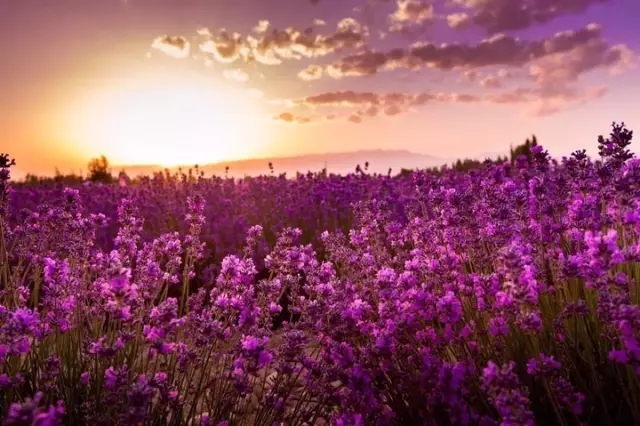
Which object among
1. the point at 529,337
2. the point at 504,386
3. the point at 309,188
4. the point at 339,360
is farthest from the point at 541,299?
the point at 309,188

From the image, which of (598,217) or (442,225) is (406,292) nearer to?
(442,225)

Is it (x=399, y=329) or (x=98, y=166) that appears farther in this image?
(x=98, y=166)

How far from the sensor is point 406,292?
318cm

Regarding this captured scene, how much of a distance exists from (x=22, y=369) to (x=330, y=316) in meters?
1.86

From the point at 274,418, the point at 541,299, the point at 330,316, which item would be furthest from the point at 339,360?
the point at 541,299

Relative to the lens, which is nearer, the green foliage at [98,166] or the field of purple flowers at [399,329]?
the field of purple flowers at [399,329]

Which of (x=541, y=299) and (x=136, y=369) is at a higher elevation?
(x=541, y=299)

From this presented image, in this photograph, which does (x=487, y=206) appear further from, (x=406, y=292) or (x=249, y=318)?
(x=249, y=318)

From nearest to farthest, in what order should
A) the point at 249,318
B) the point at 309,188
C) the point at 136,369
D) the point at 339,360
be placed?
the point at 249,318
the point at 339,360
the point at 136,369
the point at 309,188

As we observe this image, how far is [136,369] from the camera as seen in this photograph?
3.61m

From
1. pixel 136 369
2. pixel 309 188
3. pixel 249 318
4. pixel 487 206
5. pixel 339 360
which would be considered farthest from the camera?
pixel 309 188

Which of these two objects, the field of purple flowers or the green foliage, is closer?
the field of purple flowers

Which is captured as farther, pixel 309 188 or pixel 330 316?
pixel 309 188

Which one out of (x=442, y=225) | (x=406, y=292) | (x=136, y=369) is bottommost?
(x=136, y=369)
